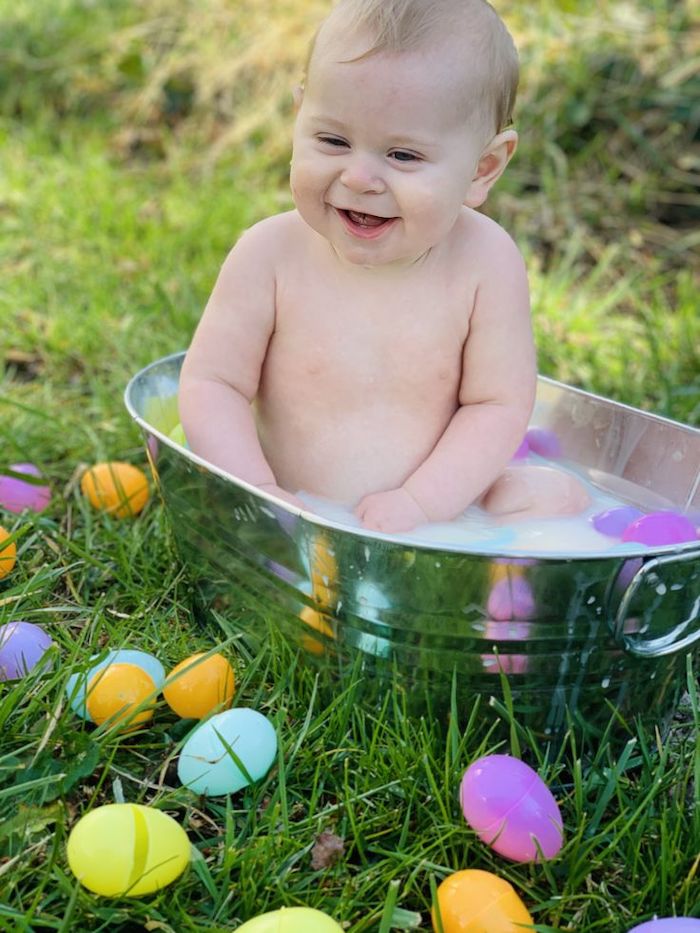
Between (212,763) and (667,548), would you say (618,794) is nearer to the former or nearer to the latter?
(667,548)

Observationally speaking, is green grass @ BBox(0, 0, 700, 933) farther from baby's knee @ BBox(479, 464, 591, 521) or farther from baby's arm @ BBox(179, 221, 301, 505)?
baby's knee @ BBox(479, 464, 591, 521)

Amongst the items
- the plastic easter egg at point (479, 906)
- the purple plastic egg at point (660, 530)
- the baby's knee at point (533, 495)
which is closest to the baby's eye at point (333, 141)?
the baby's knee at point (533, 495)

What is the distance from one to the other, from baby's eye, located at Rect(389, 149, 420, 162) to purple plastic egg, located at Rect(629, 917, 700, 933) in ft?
3.04

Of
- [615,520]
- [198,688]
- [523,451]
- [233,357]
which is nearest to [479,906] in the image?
[198,688]

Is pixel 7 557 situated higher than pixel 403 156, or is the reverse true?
pixel 403 156

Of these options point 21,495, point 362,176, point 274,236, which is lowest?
point 21,495

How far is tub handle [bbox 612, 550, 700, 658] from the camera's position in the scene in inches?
49.6

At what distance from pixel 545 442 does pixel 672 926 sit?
0.97 metres

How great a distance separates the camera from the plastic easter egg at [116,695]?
1329mm

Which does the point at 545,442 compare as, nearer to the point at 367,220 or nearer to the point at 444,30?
the point at 367,220

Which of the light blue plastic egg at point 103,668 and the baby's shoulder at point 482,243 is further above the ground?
the baby's shoulder at point 482,243

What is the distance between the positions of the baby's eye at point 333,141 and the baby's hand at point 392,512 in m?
0.48

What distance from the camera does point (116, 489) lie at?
6.14 feet

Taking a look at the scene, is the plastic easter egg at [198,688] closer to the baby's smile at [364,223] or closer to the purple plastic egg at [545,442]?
the baby's smile at [364,223]
